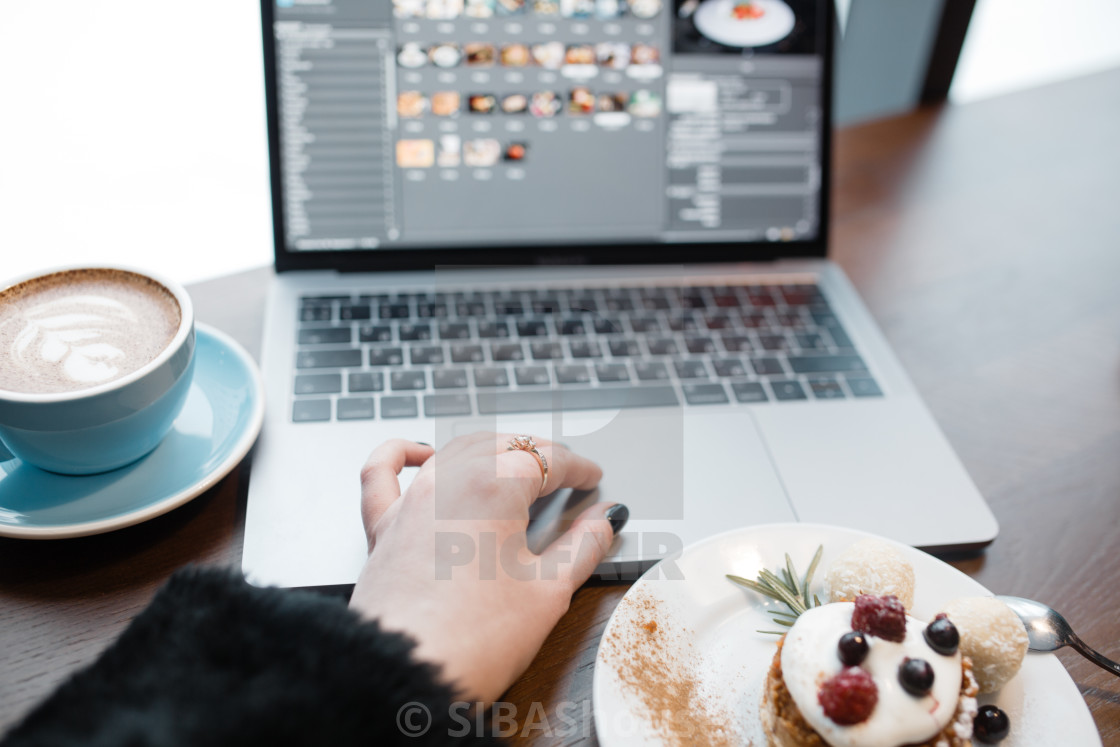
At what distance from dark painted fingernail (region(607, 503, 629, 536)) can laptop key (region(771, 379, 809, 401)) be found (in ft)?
0.81

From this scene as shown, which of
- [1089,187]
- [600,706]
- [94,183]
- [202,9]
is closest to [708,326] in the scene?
[600,706]

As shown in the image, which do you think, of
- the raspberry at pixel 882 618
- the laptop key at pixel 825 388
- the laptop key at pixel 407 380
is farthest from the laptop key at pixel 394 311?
the raspberry at pixel 882 618

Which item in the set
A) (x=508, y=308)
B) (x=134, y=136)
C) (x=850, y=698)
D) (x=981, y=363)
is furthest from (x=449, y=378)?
(x=134, y=136)

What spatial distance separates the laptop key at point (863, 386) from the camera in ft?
2.61

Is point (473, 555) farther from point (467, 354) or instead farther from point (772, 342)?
point (772, 342)

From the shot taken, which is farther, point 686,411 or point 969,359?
point 969,359

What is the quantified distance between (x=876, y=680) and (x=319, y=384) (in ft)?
1.74

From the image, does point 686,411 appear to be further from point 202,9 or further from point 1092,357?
point 202,9

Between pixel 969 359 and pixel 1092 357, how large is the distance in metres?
0.15

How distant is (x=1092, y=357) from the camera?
0.90 meters

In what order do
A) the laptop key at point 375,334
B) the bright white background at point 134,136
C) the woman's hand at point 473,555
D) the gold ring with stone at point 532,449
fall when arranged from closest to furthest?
the woman's hand at point 473,555
the gold ring with stone at point 532,449
the laptop key at point 375,334
the bright white background at point 134,136

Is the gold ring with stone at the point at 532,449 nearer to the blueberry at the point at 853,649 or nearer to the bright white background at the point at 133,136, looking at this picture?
the blueberry at the point at 853,649

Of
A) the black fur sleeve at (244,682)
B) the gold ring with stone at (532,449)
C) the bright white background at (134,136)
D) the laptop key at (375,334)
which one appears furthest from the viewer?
the bright white background at (134,136)

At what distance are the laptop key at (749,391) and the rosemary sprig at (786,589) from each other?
23cm
